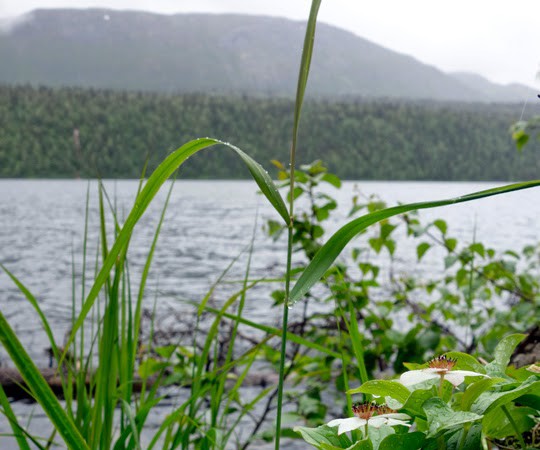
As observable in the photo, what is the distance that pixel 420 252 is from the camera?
2393mm

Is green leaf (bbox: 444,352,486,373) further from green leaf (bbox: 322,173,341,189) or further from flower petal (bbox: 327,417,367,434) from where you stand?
green leaf (bbox: 322,173,341,189)

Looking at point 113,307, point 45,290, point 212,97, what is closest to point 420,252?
point 113,307

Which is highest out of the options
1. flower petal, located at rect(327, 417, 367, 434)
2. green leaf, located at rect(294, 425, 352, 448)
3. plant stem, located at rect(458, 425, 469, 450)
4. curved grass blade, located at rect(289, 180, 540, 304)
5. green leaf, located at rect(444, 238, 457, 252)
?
curved grass blade, located at rect(289, 180, 540, 304)

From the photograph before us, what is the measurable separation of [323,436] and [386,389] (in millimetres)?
64

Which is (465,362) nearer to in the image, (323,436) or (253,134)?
(323,436)

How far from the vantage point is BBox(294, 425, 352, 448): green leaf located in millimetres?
443

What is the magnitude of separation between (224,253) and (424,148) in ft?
147

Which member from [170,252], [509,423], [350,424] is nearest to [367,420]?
[350,424]

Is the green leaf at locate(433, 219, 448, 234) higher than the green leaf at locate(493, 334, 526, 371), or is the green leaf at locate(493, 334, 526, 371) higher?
the green leaf at locate(493, 334, 526, 371)

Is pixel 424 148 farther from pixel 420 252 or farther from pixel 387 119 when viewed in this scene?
pixel 420 252

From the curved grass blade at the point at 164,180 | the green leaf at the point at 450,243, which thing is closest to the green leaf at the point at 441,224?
the green leaf at the point at 450,243

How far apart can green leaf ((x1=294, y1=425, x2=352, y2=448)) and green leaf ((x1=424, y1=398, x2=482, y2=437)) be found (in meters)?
0.08

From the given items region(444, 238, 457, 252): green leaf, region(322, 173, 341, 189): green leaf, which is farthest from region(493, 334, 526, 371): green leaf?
region(444, 238, 457, 252): green leaf

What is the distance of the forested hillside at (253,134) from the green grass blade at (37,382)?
A: 166ft
